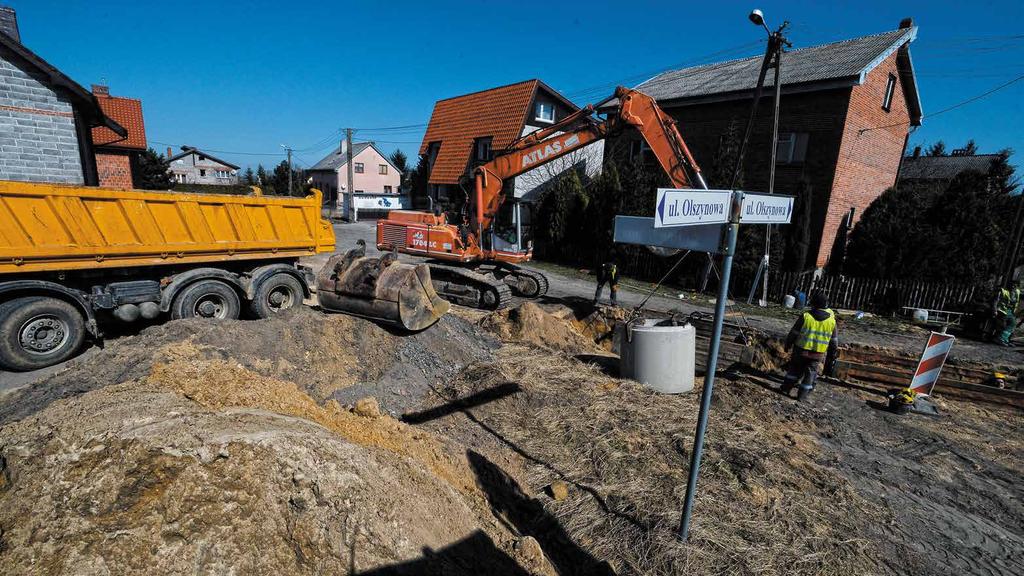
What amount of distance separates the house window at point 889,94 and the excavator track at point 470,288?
1585 centimetres

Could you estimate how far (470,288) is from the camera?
10.3m

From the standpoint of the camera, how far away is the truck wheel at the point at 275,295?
316 inches

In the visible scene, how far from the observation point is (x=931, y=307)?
1230cm

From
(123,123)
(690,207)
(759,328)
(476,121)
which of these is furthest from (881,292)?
(123,123)

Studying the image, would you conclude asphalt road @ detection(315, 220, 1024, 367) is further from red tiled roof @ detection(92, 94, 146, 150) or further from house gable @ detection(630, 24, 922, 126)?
red tiled roof @ detection(92, 94, 146, 150)

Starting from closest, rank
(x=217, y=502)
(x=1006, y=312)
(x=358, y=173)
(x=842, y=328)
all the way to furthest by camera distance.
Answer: (x=217, y=502) < (x=1006, y=312) < (x=842, y=328) < (x=358, y=173)

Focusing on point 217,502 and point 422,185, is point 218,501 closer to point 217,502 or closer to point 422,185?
point 217,502

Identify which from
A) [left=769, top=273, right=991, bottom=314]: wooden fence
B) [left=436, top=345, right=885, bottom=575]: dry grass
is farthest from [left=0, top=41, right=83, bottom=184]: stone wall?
[left=769, top=273, right=991, bottom=314]: wooden fence

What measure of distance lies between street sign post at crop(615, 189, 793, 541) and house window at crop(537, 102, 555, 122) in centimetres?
2171

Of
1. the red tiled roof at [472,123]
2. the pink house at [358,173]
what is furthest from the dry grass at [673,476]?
the pink house at [358,173]

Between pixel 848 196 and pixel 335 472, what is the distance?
1826cm

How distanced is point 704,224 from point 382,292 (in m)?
5.19

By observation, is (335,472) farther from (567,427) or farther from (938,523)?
(938,523)

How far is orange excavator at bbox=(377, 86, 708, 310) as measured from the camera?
31.3ft
